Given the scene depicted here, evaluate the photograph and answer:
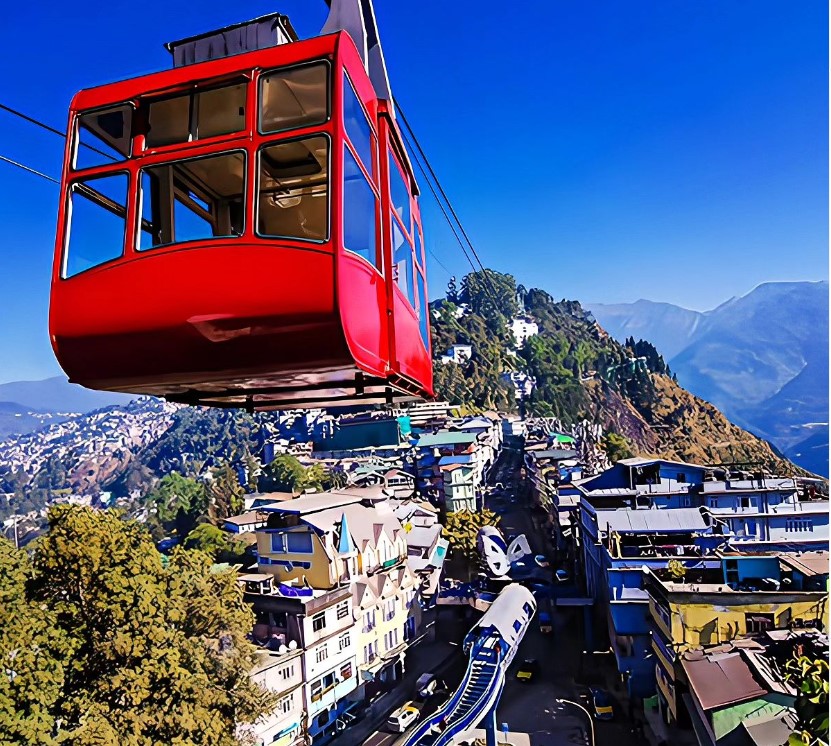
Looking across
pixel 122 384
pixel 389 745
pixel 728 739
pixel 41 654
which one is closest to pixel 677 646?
pixel 728 739

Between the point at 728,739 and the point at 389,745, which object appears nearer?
the point at 728,739

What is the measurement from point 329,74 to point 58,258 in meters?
1.53

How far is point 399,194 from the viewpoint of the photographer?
3385 mm

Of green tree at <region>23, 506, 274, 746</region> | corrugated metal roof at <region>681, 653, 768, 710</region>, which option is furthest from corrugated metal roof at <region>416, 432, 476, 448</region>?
green tree at <region>23, 506, 274, 746</region>

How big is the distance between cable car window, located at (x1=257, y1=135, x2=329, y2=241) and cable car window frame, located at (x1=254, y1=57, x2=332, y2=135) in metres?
0.05

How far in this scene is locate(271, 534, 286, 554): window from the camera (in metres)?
17.1

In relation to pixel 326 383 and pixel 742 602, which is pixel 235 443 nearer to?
pixel 742 602

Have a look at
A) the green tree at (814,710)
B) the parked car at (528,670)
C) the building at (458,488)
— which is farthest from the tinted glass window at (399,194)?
the building at (458,488)

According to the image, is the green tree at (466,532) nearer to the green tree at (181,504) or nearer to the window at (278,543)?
the window at (278,543)

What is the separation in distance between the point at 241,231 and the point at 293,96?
2.06 ft

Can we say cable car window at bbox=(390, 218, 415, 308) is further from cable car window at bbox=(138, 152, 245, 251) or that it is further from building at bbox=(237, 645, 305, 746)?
building at bbox=(237, 645, 305, 746)

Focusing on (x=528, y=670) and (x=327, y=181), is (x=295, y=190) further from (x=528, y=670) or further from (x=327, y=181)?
(x=528, y=670)

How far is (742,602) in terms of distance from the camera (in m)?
11.1

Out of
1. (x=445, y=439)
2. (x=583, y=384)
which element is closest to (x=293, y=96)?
(x=445, y=439)
